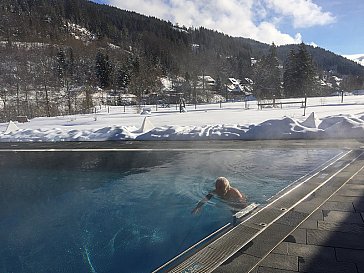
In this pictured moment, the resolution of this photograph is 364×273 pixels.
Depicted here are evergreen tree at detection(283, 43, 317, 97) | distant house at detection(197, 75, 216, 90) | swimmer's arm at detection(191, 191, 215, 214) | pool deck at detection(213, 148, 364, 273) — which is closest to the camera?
pool deck at detection(213, 148, 364, 273)

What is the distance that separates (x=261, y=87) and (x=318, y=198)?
162 ft

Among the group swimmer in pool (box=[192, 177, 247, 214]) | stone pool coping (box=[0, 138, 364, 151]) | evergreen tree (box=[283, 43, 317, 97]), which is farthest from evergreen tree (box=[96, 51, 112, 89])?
swimmer in pool (box=[192, 177, 247, 214])

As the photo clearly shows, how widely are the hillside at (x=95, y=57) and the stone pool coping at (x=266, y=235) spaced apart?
3129 centimetres

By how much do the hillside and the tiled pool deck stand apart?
103 ft

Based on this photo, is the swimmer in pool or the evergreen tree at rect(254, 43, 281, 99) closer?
the swimmer in pool

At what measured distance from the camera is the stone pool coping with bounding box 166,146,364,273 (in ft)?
8.51

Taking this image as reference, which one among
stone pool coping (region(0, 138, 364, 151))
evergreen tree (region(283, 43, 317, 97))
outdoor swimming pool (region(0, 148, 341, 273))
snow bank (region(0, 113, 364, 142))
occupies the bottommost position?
outdoor swimming pool (region(0, 148, 341, 273))

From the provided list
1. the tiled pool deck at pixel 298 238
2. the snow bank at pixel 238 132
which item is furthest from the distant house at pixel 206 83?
the tiled pool deck at pixel 298 238

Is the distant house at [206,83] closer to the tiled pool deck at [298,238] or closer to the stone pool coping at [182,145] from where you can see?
the stone pool coping at [182,145]

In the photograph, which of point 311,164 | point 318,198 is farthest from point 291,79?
point 318,198

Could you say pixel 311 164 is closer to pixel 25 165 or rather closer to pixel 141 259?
pixel 141 259

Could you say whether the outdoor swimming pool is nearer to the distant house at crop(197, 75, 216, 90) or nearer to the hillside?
the hillside

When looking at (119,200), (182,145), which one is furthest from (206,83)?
(119,200)

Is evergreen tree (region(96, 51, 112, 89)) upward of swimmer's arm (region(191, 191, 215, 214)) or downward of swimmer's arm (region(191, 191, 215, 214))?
upward
